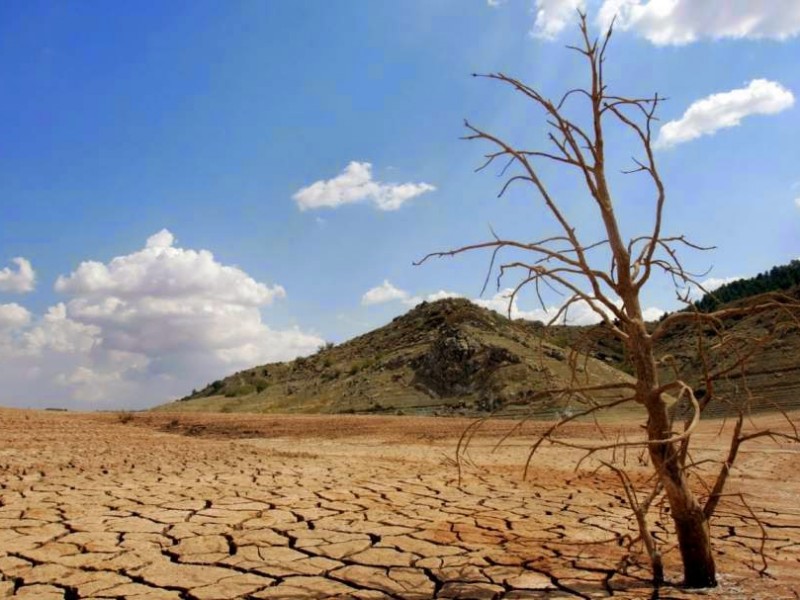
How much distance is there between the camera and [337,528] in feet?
14.9

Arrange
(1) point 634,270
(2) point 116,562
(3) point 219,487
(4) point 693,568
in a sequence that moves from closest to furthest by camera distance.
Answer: (4) point 693,568
(1) point 634,270
(2) point 116,562
(3) point 219,487

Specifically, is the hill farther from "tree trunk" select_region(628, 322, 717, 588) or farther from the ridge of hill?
"tree trunk" select_region(628, 322, 717, 588)

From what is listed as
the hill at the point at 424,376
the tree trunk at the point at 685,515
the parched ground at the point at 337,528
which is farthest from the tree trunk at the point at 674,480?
the hill at the point at 424,376

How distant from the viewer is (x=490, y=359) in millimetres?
21625

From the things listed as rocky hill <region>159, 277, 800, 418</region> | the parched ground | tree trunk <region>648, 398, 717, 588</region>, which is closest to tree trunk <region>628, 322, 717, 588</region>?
tree trunk <region>648, 398, 717, 588</region>

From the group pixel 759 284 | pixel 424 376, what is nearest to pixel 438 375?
pixel 424 376

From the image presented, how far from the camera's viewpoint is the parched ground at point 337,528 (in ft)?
11.0

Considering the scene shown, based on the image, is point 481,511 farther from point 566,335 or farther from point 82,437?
point 82,437

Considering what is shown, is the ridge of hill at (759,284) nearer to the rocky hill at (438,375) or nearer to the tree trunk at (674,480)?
the rocky hill at (438,375)

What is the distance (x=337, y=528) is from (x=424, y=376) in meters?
17.7

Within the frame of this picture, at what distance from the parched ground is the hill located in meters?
10.2

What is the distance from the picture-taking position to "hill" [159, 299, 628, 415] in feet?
64.7

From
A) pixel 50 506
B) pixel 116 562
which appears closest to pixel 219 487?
pixel 50 506

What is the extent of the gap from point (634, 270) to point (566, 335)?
63 centimetres
